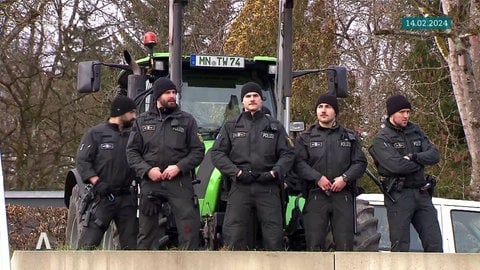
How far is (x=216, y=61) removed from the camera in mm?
10203

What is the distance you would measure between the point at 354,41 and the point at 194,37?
15.9 feet

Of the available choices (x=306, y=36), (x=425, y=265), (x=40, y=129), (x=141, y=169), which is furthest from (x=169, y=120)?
(x=40, y=129)

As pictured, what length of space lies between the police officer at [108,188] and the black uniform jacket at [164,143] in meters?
0.47

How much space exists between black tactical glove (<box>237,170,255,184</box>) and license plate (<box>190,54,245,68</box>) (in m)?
1.89

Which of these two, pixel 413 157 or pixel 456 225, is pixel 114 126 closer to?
pixel 413 157

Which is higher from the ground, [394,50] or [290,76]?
[394,50]

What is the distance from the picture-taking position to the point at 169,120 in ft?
28.8

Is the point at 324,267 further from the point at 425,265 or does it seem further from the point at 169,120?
the point at 169,120

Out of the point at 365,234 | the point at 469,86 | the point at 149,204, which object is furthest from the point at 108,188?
the point at 469,86

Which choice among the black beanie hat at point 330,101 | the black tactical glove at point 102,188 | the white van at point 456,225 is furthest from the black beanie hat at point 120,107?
the white van at point 456,225

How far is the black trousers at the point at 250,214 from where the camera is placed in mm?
8602

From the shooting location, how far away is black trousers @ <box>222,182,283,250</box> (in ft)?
28.2

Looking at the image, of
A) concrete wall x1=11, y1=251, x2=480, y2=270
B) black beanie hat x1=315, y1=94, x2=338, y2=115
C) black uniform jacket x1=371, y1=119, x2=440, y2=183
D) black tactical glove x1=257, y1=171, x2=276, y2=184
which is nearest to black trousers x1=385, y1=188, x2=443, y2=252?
black uniform jacket x1=371, y1=119, x2=440, y2=183

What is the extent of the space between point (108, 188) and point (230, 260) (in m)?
1.97
